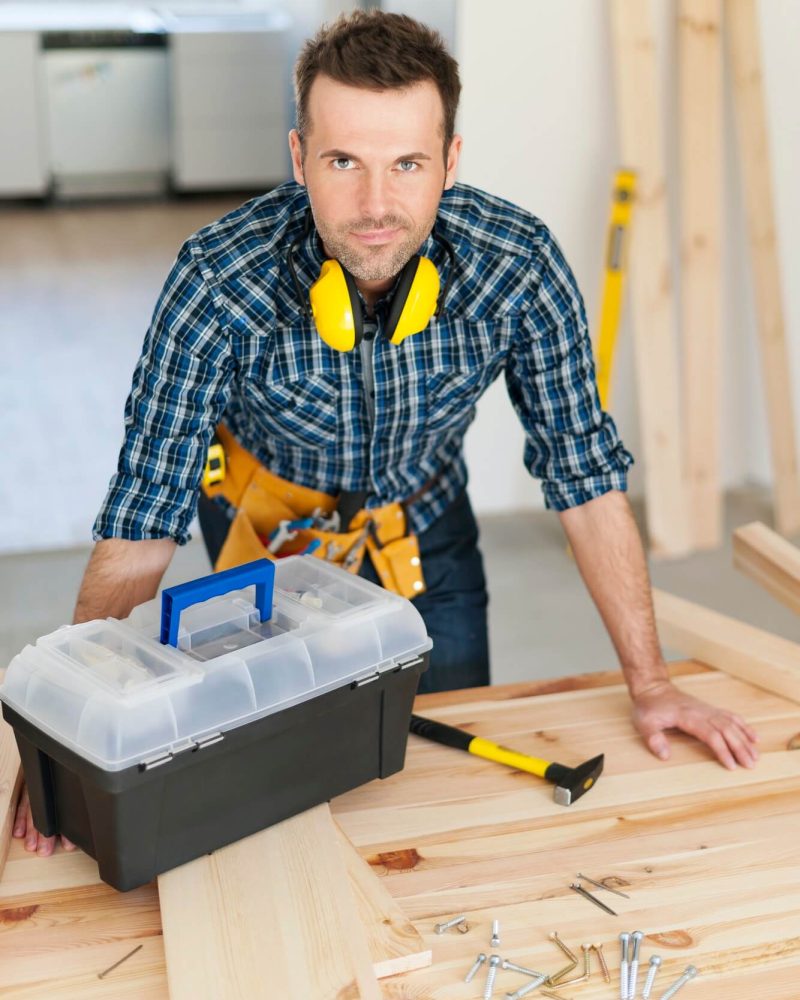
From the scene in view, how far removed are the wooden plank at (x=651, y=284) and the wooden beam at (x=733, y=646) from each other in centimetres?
217

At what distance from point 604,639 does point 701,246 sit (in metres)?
1.36

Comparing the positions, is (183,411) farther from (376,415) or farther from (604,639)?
(604,639)

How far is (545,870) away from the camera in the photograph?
4.35 feet

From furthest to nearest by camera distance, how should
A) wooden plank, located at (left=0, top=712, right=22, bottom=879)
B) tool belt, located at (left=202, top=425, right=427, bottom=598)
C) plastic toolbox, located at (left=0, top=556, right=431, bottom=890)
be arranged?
tool belt, located at (left=202, top=425, right=427, bottom=598) → wooden plank, located at (left=0, top=712, right=22, bottom=879) → plastic toolbox, located at (left=0, top=556, right=431, bottom=890)

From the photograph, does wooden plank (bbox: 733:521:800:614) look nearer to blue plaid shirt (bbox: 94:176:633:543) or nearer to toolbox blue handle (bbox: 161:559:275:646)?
blue plaid shirt (bbox: 94:176:633:543)

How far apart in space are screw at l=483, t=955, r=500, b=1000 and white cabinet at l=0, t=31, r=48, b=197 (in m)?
8.25

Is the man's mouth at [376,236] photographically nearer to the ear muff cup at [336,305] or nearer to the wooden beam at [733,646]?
the ear muff cup at [336,305]

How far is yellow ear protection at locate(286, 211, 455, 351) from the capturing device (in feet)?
5.34

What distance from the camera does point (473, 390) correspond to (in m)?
1.98

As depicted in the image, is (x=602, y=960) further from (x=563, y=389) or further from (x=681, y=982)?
(x=563, y=389)

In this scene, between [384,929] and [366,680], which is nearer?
[384,929]

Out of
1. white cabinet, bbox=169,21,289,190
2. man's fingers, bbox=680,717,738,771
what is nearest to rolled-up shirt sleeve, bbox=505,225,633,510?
man's fingers, bbox=680,717,738,771

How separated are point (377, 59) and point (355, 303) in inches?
12.3

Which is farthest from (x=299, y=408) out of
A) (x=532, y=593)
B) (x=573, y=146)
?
(x=573, y=146)
